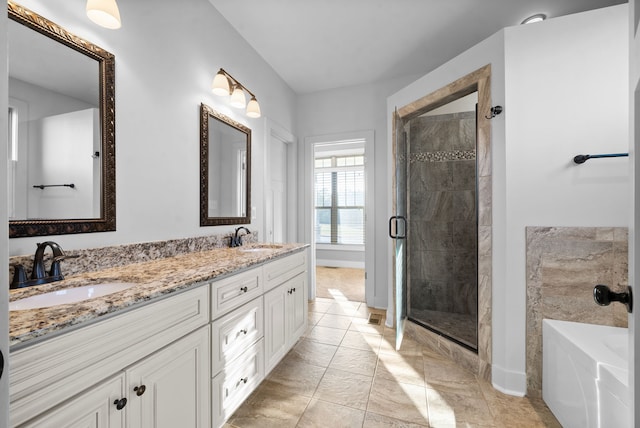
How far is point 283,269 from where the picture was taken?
77.5 inches

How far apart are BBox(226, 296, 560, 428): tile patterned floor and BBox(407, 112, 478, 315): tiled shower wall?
0.77m

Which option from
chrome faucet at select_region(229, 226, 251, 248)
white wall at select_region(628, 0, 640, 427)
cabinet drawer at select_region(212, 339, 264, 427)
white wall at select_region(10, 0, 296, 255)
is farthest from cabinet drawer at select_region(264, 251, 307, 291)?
white wall at select_region(628, 0, 640, 427)

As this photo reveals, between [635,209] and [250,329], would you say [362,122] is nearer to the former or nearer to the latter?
[250,329]

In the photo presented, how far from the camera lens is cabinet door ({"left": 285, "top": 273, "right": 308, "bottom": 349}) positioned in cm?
206

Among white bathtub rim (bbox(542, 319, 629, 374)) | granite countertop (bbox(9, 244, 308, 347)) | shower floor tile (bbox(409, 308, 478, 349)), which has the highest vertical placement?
granite countertop (bbox(9, 244, 308, 347))

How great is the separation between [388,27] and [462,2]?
571 mm

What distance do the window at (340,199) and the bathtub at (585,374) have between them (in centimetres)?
396

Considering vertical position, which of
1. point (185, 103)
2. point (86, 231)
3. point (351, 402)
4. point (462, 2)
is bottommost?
point (351, 402)

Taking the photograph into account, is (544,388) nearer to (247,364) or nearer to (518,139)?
(518,139)

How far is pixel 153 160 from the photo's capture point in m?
1.64

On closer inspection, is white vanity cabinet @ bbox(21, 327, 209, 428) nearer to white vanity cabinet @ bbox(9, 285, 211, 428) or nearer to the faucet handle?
white vanity cabinet @ bbox(9, 285, 211, 428)

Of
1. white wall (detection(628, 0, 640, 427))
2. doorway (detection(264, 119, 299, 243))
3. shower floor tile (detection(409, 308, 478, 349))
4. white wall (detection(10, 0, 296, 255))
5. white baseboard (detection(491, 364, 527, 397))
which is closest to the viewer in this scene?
white wall (detection(628, 0, 640, 427))

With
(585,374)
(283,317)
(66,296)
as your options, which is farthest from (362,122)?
(66,296)

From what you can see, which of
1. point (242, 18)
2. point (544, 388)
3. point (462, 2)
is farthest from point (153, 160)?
point (544, 388)
